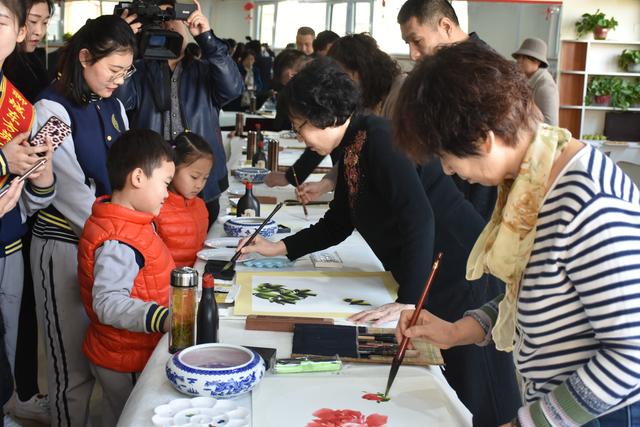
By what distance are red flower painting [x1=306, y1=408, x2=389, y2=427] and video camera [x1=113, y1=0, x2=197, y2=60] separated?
7.26 feet

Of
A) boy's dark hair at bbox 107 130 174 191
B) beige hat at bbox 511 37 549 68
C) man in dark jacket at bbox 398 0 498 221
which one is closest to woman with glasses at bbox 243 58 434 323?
boy's dark hair at bbox 107 130 174 191

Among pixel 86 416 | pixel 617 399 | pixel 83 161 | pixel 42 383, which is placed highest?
pixel 83 161

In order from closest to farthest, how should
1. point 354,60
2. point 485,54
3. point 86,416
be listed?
1. point 485,54
2. point 86,416
3. point 354,60

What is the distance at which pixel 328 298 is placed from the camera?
1.93m

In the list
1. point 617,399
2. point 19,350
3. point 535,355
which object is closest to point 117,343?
point 19,350

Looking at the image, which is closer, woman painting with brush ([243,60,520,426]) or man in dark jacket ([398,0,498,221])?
woman painting with brush ([243,60,520,426])

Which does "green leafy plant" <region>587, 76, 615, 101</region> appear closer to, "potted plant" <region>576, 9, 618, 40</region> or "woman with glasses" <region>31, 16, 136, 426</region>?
"potted plant" <region>576, 9, 618, 40</region>

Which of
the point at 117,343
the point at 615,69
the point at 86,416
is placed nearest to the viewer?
the point at 117,343

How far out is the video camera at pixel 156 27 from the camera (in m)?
3.16

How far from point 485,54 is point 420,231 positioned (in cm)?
79

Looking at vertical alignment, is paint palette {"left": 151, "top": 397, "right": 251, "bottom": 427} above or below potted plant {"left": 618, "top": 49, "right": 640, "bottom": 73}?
below

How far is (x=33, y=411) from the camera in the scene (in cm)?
295

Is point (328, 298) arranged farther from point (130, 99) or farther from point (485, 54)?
point (130, 99)

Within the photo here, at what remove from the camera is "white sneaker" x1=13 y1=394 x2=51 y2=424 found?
2936 millimetres
